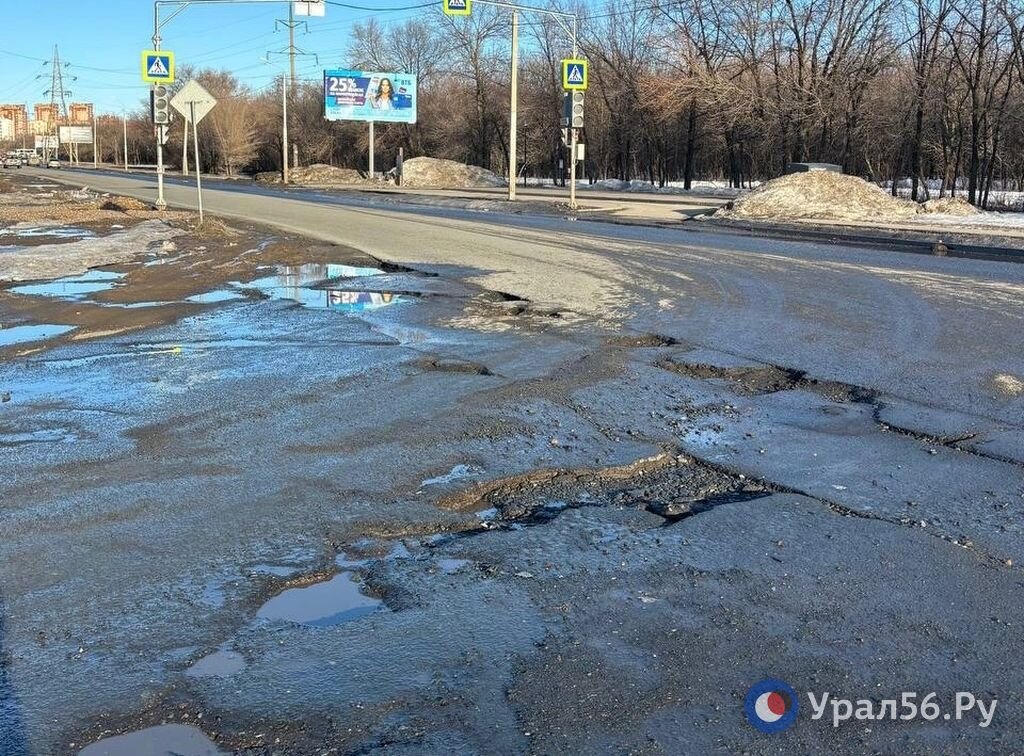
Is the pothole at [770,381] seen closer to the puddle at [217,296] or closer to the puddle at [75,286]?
the puddle at [217,296]

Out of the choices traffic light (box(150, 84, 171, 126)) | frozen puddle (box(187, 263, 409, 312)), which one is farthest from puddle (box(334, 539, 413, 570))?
traffic light (box(150, 84, 171, 126))

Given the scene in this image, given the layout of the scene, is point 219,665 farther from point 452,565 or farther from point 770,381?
point 770,381

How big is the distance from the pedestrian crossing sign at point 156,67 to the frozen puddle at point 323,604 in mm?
24572

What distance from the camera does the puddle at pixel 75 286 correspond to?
12.5m

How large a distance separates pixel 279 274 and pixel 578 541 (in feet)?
37.2

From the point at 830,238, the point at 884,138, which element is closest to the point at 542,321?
the point at 830,238

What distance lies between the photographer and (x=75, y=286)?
1325 cm

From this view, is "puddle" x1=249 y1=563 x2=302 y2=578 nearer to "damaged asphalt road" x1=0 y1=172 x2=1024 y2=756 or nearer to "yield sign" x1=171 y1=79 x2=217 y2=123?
"damaged asphalt road" x1=0 y1=172 x2=1024 y2=756

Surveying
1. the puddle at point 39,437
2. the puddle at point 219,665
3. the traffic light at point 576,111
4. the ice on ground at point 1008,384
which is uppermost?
the traffic light at point 576,111

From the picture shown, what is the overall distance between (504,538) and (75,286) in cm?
1086

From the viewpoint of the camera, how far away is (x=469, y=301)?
39.5 feet

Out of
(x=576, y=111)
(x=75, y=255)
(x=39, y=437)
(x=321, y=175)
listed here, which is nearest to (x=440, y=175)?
(x=321, y=175)

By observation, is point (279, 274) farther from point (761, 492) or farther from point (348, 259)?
point (761, 492)

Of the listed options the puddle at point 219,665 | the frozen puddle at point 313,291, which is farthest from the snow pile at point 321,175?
the puddle at point 219,665
